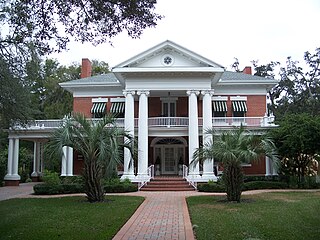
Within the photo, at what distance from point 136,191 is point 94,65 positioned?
100.0 feet

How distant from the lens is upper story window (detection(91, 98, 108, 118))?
31.5 meters

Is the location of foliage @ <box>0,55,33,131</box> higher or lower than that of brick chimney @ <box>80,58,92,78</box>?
lower

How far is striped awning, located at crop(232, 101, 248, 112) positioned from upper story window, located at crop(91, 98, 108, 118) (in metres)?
10.2

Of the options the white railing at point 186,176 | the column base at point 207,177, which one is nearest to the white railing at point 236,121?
the white railing at point 186,176

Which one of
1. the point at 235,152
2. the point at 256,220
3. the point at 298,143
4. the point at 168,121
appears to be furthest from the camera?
the point at 168,121

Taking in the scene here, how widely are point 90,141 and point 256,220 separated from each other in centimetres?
831

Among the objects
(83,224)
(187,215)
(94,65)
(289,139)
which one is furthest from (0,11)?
(94,65)

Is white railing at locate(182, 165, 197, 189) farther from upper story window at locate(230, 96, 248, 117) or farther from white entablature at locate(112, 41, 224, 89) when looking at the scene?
upper story window at locate(230, 96, 248, 117)

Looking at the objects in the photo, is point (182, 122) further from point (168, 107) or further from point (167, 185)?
point (167, 185)

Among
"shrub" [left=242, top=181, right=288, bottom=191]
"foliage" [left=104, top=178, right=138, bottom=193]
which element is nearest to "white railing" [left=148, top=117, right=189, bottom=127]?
"foliage" [left=104, top=178, right=138, bottom=193]

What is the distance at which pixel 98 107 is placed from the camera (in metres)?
31.7

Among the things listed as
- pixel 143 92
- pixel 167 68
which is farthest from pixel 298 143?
pixel 143 92

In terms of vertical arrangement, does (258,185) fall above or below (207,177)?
below

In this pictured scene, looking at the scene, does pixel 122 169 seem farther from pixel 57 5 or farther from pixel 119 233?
pixel 57 5
